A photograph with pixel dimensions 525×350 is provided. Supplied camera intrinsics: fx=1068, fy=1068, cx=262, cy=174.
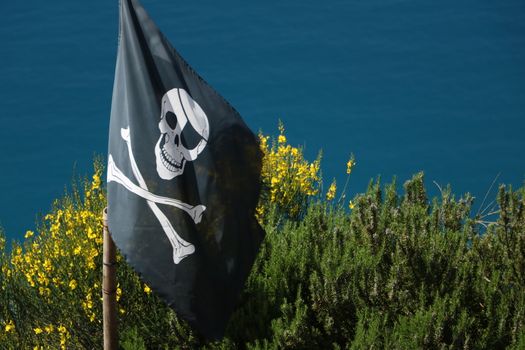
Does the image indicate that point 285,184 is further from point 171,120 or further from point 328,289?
point 171,120

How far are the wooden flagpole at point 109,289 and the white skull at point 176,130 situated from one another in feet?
1.12

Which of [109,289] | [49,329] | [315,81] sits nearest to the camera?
[109,289]

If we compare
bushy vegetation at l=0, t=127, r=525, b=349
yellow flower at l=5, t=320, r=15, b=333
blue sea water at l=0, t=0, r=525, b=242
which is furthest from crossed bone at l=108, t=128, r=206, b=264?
blue sea water at l=0, t=0, r=525, b=242

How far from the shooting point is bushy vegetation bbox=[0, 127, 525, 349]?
5.00 m

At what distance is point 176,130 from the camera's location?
4.16 meters

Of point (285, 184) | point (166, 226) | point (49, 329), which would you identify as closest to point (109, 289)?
point (166, 226)

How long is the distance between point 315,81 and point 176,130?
Answer: 809 cm

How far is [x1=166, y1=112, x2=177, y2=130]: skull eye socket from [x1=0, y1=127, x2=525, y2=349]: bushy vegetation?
1.22 m

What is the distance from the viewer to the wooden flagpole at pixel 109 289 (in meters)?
4.38

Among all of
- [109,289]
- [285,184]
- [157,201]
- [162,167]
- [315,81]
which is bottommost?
[109,289]

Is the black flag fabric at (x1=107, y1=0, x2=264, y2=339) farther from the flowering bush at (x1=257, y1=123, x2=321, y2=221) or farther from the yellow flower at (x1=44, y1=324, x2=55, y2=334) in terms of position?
the flowering bush at (x1=257, y1=123, x2=321, y2=221)

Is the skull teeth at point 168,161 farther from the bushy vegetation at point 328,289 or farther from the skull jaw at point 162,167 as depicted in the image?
the bushy vegetation at point 328,289

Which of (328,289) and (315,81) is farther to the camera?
(315,81)

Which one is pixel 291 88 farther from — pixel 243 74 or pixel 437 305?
pixel 437 305
